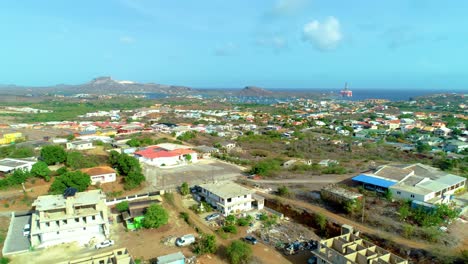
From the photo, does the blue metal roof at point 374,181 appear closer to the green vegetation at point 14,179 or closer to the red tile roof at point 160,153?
the red tile roof at point 160,153

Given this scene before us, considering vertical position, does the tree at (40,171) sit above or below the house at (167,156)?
above

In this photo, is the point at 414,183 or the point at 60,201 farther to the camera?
the point at 414,183

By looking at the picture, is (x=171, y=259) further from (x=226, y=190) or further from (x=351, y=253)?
(x=226, y=190)

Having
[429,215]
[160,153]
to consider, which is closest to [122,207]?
[160,153]

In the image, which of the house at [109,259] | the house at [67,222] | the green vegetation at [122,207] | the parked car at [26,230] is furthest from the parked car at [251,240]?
the parked car at [26,230]

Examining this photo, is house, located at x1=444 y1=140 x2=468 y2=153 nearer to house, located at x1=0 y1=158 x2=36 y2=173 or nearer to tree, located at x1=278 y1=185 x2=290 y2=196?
tree, located at x1=278 y1=185 x2=290 y2=196

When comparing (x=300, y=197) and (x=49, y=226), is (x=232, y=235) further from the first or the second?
(x=49, y=226)
